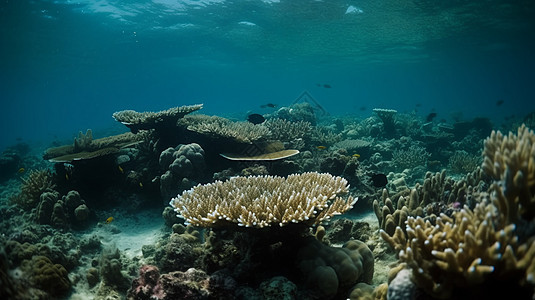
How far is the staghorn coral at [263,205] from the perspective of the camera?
3.66m

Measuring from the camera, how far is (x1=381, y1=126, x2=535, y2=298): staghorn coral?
2.16 m

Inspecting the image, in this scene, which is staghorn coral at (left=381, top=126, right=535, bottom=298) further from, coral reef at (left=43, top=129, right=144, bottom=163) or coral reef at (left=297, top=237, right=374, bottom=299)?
coral reef at (left=43, top=129, right=144, bottom=163)

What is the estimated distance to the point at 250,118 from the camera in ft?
34.4

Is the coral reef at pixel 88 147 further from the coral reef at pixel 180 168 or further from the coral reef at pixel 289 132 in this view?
the coral reef at pixel 289 132

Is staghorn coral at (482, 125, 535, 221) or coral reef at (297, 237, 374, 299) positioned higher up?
staghorn coral at (482, 125, 535, 221)

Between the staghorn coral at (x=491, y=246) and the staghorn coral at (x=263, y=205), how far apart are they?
1451 mm

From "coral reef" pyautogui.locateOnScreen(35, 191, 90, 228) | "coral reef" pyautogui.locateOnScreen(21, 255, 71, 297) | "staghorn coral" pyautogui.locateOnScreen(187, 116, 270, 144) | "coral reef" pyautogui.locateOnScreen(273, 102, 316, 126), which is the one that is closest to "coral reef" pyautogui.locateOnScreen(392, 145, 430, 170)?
"coral reef" pyautogui.locateOnScreen(273, 102, 316, 126)

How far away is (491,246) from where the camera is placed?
7.59ft

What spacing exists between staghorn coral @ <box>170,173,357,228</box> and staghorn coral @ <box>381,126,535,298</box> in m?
1.45

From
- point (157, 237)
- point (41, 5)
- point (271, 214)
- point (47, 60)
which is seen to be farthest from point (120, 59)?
point (271, 214)

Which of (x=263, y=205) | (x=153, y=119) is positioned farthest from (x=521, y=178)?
(x=153, y=119)

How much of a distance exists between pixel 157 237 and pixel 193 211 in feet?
11.1

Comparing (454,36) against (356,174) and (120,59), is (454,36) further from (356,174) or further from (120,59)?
(120,59)

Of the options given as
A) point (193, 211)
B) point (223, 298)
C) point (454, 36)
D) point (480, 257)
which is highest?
point (454, 36)
